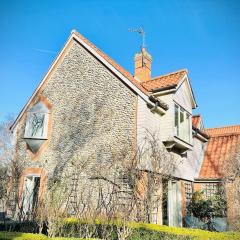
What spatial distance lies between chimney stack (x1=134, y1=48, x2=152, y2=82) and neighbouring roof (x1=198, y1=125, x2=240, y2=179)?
785 centimetres

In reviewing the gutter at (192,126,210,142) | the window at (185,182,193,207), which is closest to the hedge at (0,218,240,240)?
the window at (185,182,193,207)

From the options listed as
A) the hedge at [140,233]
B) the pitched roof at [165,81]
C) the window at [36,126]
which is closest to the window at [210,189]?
the pitched roof at [165,81]

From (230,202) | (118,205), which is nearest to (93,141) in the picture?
(118,205)

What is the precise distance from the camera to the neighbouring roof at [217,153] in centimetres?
2028

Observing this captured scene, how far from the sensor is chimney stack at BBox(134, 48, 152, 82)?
19812mm

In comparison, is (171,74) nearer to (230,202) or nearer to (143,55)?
(143,55)

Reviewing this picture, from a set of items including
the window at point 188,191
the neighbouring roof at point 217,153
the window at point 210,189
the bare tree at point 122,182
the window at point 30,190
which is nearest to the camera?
the bare tree at point 122,182

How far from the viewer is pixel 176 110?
17328 mm

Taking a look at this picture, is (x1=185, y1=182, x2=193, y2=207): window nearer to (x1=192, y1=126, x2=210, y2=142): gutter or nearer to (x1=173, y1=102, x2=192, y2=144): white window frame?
(x1=173, y1=102, x2=192, y2=144): white window frame

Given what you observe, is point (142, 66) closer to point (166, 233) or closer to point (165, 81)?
point (165, 81)

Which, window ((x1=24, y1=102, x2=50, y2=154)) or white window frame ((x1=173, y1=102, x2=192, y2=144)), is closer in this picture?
white window frame ((x1=173, y1=102, x2=192, y2=144))

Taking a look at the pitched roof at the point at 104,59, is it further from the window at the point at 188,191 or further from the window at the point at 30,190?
the window at the point at 188,191

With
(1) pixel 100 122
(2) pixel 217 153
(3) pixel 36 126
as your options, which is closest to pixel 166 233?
(1) pixel 100 122

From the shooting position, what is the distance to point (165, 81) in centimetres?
1761
